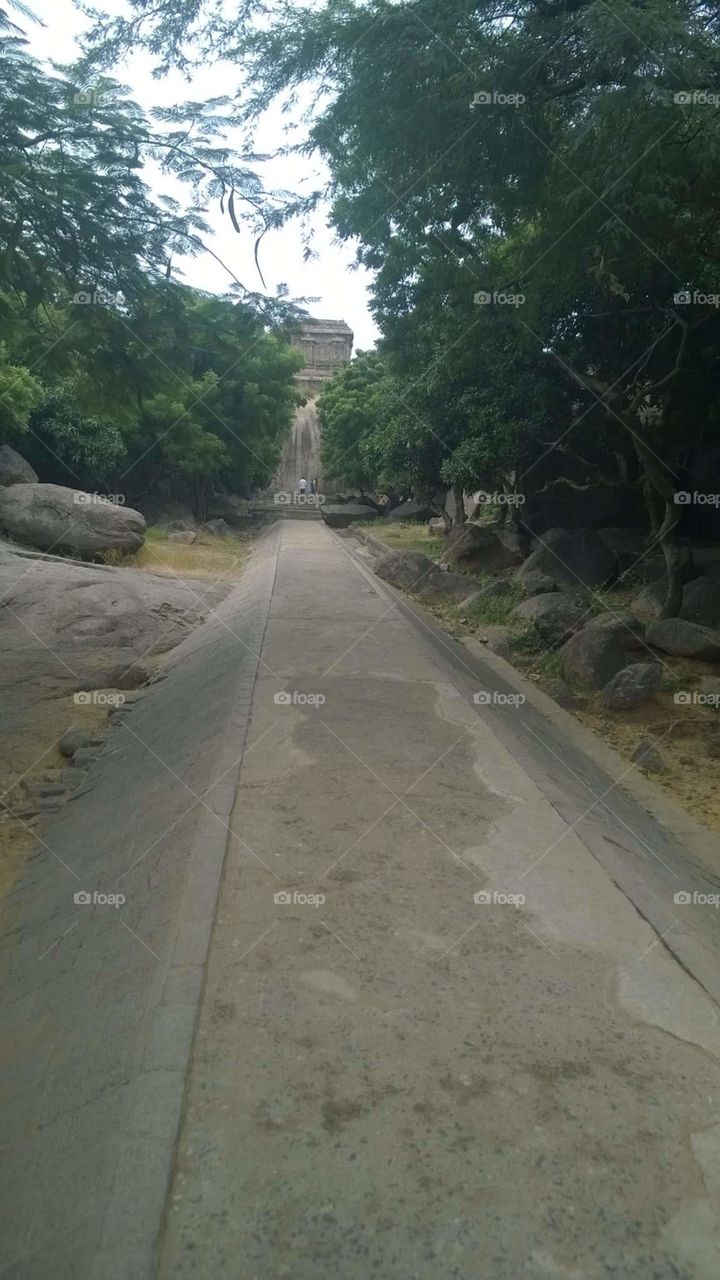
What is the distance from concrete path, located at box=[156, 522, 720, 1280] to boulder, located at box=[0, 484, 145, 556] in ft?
37.8

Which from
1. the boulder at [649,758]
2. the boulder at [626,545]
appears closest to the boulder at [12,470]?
the boulder at [626,545]

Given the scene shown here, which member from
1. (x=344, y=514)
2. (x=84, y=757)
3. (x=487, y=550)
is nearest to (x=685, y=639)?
(x=84, y=757)

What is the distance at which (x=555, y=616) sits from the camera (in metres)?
10.6

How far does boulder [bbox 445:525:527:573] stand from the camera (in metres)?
16.1

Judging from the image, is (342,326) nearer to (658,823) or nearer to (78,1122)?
(658,823)

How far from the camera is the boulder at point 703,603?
409 inches

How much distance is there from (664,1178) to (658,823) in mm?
3938

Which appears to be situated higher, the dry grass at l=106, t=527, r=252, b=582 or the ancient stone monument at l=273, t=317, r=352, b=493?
the ancient stone monument at l=273, t=317, r=352, b=493

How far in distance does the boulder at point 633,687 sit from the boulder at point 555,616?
2011mm

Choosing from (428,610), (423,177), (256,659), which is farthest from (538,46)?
(428,610)

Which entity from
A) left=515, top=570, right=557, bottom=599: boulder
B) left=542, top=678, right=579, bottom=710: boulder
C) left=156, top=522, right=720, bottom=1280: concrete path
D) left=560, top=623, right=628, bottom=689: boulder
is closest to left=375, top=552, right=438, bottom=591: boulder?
left=515, top=570, right=557, bottom=599: boulder

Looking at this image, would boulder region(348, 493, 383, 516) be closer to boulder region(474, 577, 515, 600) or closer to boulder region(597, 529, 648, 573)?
boulder region(597, 529, 648, 573)

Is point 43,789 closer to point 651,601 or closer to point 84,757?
point 84,757

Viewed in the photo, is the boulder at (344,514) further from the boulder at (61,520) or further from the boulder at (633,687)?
the boulder at (633,687)
